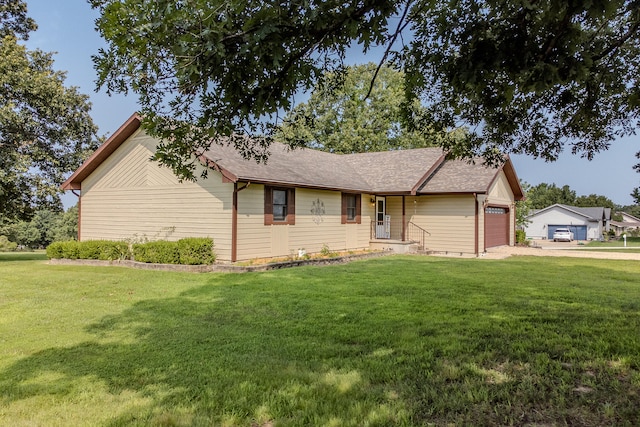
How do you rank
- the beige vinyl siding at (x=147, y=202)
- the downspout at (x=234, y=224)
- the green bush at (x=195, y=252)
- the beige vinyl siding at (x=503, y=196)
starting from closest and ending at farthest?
the green bush at (x=195, y=252) → the downspout at (x=234, y=224) → the beige vinyl siding at (x=147, y=202) → the beige vinyl siding at (x=503, y=196)

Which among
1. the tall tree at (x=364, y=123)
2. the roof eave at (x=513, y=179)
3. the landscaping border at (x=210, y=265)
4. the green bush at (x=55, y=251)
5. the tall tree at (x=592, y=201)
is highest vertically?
the tall tree at (x=364, y=123)

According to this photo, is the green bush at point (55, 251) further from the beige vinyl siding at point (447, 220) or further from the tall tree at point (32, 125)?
the beige vinyl siding at point (447, 220)

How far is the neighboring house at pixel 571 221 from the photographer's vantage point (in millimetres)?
53656

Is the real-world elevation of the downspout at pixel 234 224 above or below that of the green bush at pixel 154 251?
above

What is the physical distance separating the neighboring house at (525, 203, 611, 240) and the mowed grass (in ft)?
175

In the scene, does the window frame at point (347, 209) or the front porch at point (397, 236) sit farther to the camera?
the front porch at point (397, 236)

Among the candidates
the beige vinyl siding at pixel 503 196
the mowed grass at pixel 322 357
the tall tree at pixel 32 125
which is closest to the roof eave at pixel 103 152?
the tall tree at pixel 32 125

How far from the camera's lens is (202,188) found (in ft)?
→ 46.0

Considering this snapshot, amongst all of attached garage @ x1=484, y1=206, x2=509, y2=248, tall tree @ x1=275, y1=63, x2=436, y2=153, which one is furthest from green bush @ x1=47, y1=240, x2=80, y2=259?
tall tree @ x1=275, y1=63, x2=436, y2=153

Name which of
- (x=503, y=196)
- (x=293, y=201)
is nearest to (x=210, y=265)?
(x=293, y=201)

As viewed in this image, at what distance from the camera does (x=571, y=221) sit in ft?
180

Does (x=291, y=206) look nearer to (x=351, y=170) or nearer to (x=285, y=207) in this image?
(x=285, y=207)

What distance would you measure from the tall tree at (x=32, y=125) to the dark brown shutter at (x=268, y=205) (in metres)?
10.8

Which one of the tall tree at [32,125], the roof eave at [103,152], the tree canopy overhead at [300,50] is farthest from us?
the tall tree at [32,125]
